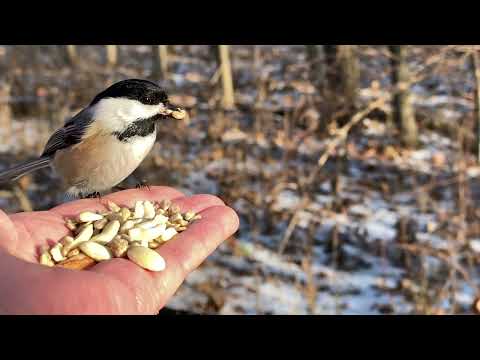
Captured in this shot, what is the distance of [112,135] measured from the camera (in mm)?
1610

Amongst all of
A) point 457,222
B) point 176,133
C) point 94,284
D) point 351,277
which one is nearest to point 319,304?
point 351,277

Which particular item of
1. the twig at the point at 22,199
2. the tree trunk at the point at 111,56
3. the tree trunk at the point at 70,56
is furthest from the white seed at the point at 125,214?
the tree trunk at the point at 111,56

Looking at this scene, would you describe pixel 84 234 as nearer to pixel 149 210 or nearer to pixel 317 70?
pixel 149 210

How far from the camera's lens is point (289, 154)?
3623 mm

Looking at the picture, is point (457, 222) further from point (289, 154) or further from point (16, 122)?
point (16, 122)

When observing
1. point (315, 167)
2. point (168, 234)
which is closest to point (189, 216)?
point (168, 234)

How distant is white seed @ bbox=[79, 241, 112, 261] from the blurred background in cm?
79

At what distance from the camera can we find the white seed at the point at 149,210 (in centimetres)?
157

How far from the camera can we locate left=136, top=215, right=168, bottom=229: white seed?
4.71 feet

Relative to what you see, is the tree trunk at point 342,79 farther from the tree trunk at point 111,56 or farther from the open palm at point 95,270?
the tree trunk at point 111,56

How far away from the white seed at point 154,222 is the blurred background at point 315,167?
558 millimetres

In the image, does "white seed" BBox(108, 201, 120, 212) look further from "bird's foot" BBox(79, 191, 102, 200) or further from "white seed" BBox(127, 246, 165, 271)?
"white seed" BBox(127, 246, 165, 271)

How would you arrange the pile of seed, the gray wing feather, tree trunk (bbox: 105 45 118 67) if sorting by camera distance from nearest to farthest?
the pile of seed
the gray wing feather
tree trunk (bbox: 105 45 118 67)

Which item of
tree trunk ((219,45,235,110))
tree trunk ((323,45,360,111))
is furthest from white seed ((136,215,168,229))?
tree trunk ((219,45,235,110))
